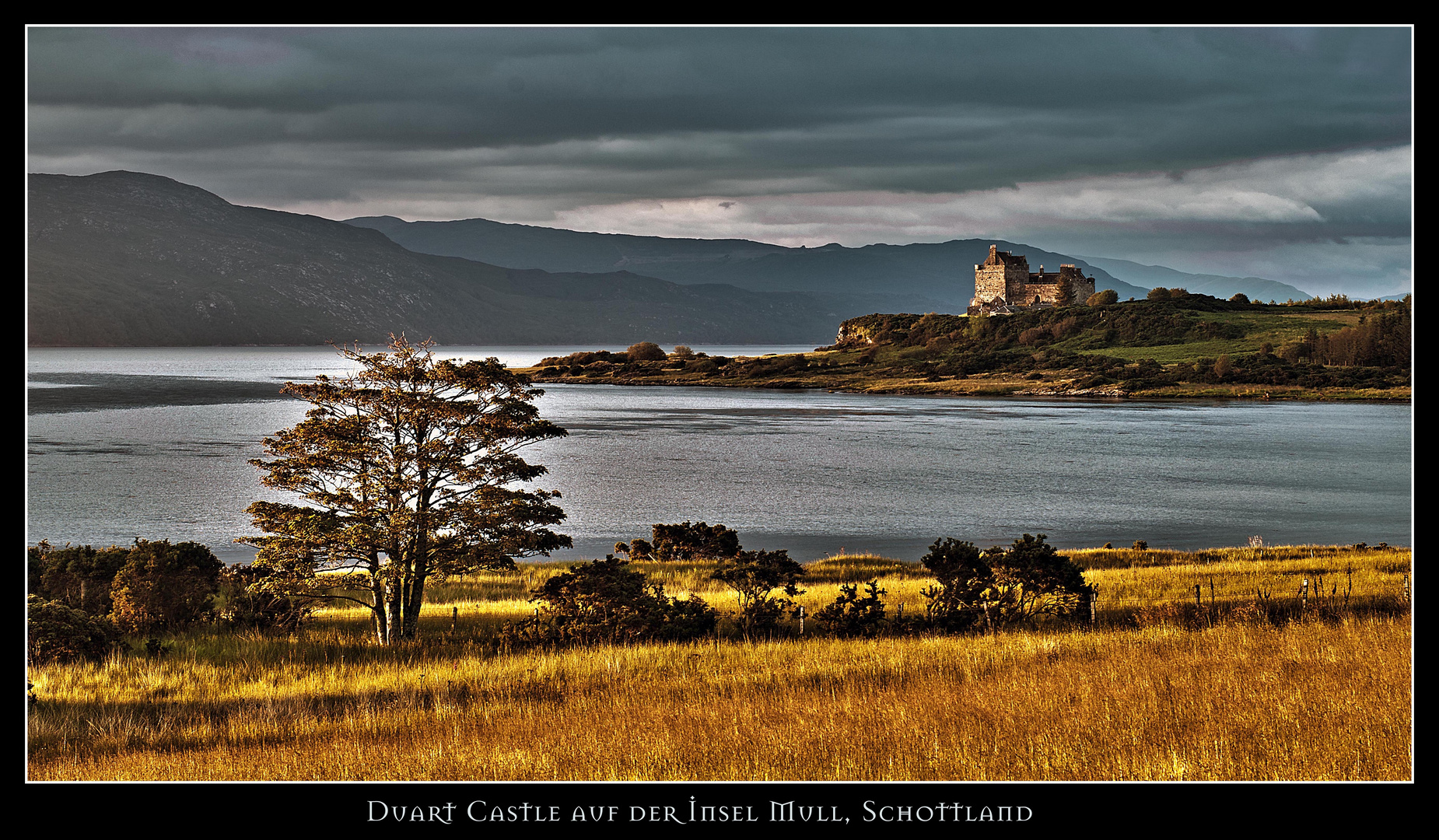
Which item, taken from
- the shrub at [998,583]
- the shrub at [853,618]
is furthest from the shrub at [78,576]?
the shrub at [998,583]

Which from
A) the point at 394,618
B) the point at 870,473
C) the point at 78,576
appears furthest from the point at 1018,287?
the point at 394,618

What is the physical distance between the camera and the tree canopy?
17.7 m

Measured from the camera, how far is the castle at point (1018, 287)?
183 meters

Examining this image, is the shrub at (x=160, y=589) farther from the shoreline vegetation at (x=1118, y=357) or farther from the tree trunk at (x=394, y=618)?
the shoreline vegetation at (x=1118, y=357)

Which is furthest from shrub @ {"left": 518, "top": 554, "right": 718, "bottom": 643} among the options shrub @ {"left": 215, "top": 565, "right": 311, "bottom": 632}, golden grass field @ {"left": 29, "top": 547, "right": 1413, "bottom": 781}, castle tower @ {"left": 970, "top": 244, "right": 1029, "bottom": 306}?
castle tower @ {"left": 970, "top": 244, "right": 1029, "bottom": 306}

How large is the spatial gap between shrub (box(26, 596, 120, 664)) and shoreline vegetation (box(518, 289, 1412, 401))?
111m

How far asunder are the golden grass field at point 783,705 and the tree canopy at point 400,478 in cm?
143

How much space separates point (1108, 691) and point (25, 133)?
1229 cm

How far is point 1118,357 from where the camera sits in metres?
151
